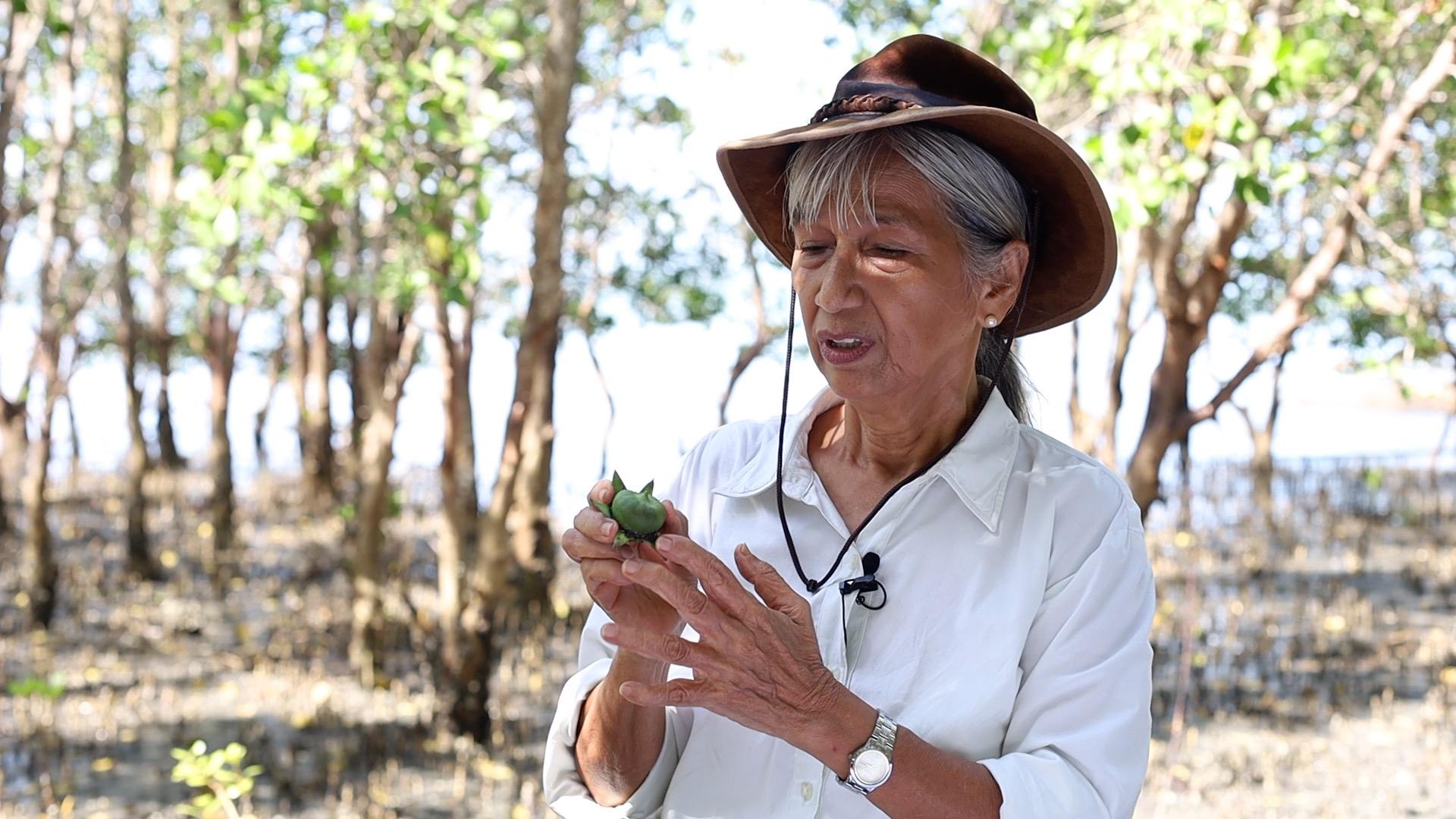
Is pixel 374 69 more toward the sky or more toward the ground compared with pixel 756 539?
more toward the sky

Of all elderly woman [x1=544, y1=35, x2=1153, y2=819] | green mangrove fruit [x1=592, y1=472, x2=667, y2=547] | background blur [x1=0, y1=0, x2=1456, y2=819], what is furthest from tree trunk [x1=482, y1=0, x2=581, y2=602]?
green mangrove fruit [x1=592, y1=472, x2=667, y2=547]

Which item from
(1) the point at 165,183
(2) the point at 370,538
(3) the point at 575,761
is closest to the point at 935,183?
(3) the point at 575,761

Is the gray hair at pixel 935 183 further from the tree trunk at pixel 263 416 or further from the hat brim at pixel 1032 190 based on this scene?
the tree trunk at pixel 263 416

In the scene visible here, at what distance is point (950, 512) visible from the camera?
6.05 ft

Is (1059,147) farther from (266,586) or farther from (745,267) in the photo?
(266,586)

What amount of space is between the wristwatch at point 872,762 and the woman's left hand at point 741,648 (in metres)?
0.05

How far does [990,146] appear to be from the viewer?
5.84 ft

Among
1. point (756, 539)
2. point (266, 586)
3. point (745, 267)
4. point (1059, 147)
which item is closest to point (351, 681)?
point (266, 586)

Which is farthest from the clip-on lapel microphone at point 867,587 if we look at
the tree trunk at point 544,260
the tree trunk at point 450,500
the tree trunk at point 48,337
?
the tree trunk at point 48,337

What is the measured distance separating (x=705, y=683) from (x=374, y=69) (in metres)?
3.91

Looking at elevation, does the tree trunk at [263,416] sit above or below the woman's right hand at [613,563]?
below

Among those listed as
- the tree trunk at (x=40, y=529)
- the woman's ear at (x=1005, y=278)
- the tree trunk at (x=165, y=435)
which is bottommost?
the tree trunk at (x=165, y=435)

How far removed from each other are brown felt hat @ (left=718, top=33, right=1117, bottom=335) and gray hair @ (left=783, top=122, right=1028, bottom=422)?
23mm

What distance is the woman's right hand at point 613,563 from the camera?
1.58 meters
